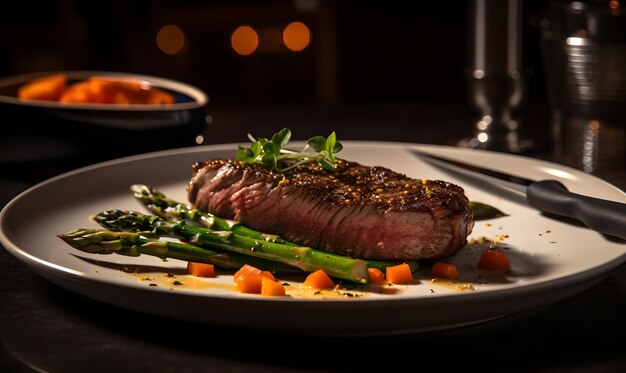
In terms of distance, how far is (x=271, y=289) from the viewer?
2141mm

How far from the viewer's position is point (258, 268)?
7.86ft

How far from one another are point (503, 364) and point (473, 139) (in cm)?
268

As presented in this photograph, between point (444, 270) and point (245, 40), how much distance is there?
17.3 ft

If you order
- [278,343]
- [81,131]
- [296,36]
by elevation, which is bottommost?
[278,343]

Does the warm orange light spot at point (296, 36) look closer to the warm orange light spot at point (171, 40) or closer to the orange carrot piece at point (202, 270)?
the warm orange light spot at point (171, 40)

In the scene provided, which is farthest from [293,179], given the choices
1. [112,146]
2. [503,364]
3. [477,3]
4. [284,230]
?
[477,3]

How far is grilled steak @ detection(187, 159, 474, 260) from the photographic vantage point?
2416mm

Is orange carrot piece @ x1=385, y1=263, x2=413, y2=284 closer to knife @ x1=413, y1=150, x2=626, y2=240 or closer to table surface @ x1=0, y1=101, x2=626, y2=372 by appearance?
table surface @ x1=0, y1=101, x2=626, y2=372

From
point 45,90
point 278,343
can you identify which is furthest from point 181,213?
point 45,90

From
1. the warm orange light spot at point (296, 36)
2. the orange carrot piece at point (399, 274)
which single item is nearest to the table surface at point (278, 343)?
the orange carrot piece at point (399, 274)

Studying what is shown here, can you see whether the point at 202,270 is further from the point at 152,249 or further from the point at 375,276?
the point at 375,276

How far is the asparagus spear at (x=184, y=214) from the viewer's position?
8.68ft

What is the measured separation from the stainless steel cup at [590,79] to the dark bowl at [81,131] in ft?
5.18

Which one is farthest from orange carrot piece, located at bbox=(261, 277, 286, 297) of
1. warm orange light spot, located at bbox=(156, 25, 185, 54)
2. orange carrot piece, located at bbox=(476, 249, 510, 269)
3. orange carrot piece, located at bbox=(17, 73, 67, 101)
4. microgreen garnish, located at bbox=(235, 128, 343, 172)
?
warm orange light spot, located at bbox=(156, 25, 185, 54)
